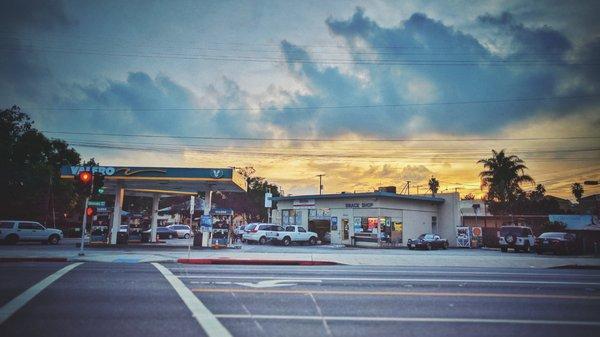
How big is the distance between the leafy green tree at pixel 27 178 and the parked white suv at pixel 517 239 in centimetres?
4390

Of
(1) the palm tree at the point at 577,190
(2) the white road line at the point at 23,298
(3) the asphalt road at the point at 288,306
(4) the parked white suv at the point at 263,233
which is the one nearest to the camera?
(3) the asphalt road at the point at 288,306

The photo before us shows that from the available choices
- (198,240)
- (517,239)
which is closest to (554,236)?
(517,239)

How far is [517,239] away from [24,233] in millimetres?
36368

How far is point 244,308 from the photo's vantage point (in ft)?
22.6

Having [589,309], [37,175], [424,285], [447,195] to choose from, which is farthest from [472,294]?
[37,175]

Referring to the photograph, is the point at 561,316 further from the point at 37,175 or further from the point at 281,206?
the point at 37,175

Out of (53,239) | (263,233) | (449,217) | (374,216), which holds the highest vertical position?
(449,217)

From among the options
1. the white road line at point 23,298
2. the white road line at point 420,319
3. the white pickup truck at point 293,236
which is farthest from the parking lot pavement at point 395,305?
the white pickup truck at point 293,236

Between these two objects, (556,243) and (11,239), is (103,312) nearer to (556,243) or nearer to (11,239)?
(11,239)

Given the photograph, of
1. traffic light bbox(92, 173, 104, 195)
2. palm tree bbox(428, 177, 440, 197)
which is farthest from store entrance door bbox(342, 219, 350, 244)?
palm tree bbox(428, 177, 440, 197)

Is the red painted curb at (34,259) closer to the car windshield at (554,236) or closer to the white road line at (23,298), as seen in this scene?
the white road line at (23,298)

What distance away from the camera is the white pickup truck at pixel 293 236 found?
3294cm

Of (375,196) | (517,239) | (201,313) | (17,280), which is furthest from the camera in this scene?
(375,196)

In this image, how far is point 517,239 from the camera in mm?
28000
